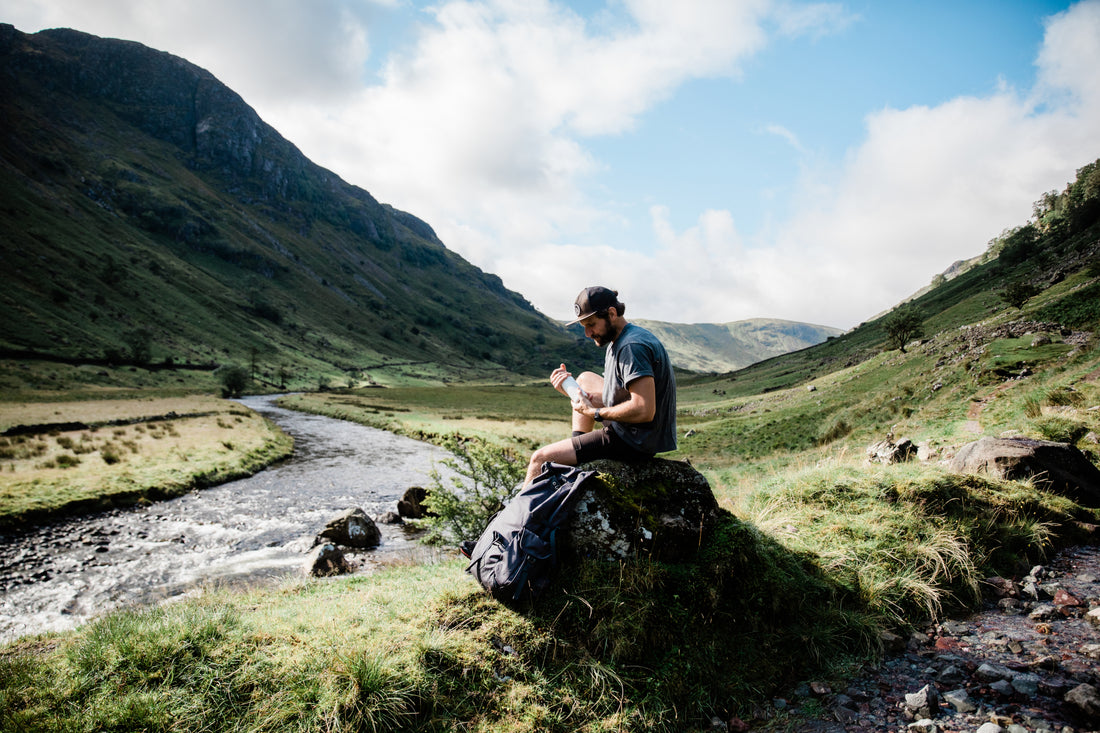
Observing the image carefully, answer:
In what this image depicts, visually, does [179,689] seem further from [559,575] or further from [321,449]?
[321,449]

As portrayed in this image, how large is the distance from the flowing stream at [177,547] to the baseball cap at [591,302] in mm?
9901

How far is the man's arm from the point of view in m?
5.57

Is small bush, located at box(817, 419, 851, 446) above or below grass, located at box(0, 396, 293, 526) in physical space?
above

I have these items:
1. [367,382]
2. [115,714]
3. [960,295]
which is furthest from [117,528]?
[367,382]

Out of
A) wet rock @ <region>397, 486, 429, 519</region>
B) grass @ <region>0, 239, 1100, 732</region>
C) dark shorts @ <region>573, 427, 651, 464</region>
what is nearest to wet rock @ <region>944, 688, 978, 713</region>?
grass @ <region>0, 239, 1100, 732</region>

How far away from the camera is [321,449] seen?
124 feet

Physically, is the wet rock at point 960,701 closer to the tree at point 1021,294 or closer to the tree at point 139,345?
the tree at point 1021,294

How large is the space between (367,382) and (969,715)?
148 m

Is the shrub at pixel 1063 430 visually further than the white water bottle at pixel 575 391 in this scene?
Yes

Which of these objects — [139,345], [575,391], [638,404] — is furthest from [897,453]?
[139,345]

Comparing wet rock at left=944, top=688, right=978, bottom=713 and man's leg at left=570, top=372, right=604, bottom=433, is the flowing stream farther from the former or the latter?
wet rock at left=944, top=688, right=978, bottom=713

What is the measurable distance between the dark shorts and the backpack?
0.47 metres

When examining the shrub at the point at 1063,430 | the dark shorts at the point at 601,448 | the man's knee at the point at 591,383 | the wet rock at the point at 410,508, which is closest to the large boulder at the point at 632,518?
the dark shorts at the point at 601,448

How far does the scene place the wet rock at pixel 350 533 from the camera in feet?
53.4
